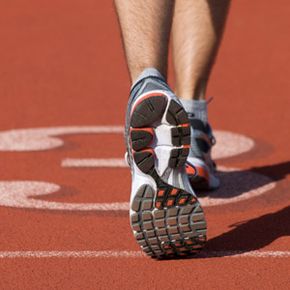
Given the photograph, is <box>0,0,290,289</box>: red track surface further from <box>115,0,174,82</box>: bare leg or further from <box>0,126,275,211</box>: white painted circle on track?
<box>115,0,174,82</box>: bare leg

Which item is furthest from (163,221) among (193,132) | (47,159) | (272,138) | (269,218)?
(272,138)

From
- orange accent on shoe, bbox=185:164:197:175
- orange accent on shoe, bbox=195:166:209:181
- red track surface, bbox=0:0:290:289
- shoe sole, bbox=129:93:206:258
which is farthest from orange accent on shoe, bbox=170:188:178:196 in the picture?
orange accent on shoe, bbox=195:166:209:181

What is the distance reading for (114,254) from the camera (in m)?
3.24

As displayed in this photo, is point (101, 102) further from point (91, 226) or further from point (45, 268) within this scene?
point (45, 268)

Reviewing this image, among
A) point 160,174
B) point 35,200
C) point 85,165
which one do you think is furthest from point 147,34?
point 85,165

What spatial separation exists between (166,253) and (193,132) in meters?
1.01

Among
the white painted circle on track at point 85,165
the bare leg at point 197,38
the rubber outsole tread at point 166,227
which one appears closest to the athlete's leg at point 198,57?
the bare leg at point 197,38

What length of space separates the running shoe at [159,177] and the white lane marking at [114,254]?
0.36 ft

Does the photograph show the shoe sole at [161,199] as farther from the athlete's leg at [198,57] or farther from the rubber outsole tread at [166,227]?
the athlete's leg at [198,57]

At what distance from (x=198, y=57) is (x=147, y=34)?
94 centimetres

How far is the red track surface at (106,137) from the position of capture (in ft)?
10.1

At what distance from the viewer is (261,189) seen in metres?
4.18

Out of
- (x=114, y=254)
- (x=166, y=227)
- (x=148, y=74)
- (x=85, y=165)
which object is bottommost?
(x=85, y=165)

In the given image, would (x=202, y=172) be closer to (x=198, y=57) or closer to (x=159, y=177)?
(x=198, y=57)
